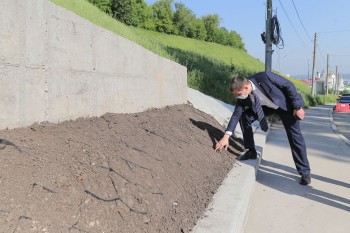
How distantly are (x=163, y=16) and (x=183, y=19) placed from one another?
17.4 ft

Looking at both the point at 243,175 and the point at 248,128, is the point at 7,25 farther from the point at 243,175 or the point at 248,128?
the point at 248,128

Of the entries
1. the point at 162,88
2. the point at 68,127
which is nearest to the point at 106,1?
the point at 162,88

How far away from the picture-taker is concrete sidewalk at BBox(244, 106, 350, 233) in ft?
12.7

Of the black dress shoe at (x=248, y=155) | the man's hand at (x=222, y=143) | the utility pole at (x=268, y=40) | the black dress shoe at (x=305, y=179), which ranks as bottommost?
the black dress shoe at (x=305, y=179)

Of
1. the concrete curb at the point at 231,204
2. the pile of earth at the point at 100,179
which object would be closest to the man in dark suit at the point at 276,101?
the concrete curb at the point at 231,204

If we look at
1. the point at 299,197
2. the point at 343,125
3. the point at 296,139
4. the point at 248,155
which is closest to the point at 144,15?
the point at 343,125

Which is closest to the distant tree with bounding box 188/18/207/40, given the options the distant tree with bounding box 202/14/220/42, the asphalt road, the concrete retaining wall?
the distant tree with bounding box 202/14/220/42

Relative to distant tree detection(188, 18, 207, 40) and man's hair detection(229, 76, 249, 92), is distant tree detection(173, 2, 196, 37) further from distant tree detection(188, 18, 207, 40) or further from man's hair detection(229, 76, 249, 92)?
man's hair detection(229, 76, 249, 92)

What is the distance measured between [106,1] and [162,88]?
18042mm

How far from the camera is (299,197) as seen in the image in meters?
4.68

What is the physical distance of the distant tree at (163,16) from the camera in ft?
161

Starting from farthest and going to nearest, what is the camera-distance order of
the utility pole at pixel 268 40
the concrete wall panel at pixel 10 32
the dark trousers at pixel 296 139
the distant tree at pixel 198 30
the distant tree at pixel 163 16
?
the distant tree at pixel 198 30, the distant tree at pixel 163 16, the utility pole at pixel 268 40, the dark trousers at pixel 296 139, the concrete wall panel at pixel 10 32

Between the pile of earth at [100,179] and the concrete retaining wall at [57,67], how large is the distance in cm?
16

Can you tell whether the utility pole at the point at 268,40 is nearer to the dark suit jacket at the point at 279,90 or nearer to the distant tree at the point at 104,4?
the dark suit jacket at the point at 279,90
